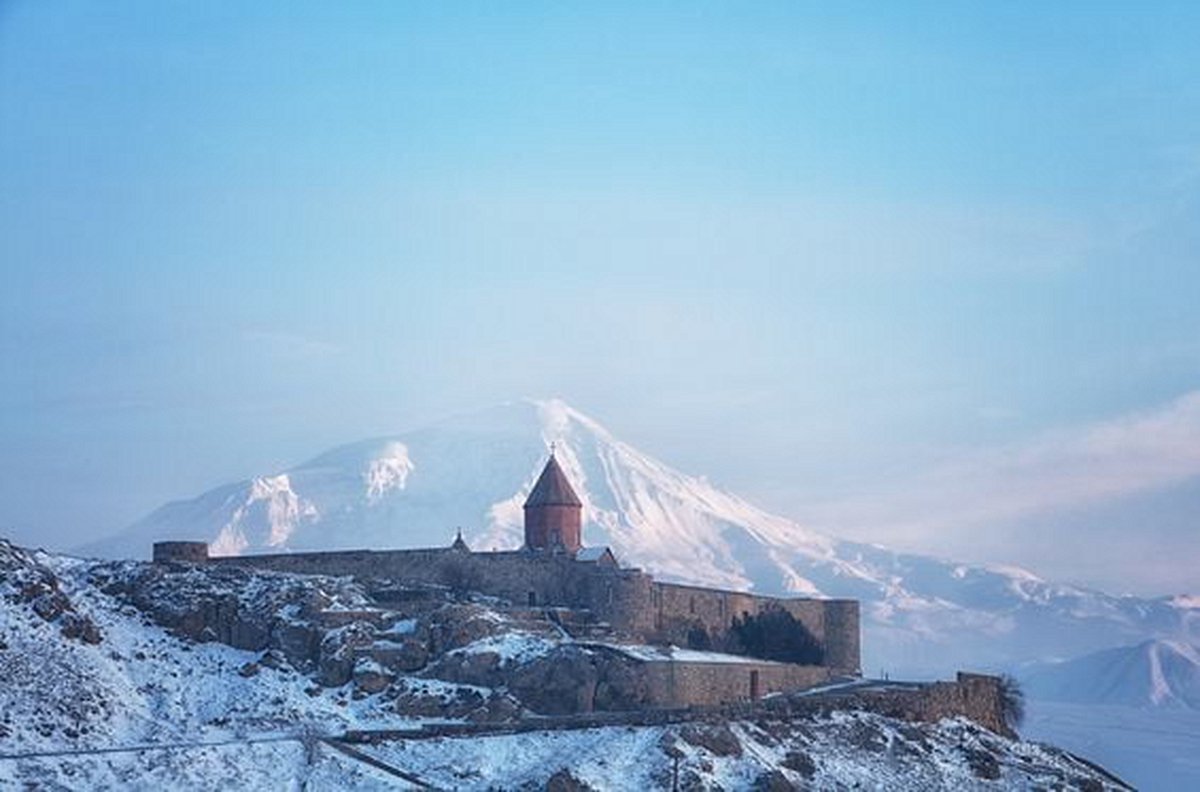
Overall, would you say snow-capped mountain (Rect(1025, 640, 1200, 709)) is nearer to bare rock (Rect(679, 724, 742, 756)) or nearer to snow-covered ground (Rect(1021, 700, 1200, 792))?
snow-covered ground (Rect(1021, 700, 1200, 792))

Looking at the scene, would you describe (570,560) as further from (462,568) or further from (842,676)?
(842,676)

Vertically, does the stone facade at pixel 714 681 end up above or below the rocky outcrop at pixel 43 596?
below

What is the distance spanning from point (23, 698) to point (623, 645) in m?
19.8

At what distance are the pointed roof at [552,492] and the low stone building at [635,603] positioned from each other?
206cm

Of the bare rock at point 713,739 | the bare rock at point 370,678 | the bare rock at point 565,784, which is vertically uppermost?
the bare rock at point 370,678

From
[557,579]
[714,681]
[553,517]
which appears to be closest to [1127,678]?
[553,517]

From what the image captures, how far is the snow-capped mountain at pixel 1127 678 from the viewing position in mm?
156750

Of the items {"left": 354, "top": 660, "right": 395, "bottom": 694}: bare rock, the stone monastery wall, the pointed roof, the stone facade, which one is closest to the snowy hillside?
{"left": 354, "top": 660, "right": 395, "bottom": 694}: bare rock

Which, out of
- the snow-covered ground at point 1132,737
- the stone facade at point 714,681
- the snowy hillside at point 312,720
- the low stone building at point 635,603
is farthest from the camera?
the snow-covered ground at point 1132,737

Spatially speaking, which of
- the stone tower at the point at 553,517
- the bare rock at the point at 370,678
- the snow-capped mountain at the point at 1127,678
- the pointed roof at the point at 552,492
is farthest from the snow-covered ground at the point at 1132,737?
the bare rock at the point at 370,678

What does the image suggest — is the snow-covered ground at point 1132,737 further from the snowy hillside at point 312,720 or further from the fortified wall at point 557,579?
the snowy hillside at point 312,720

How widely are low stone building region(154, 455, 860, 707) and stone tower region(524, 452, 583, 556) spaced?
82 centimetres

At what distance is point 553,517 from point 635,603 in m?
9.57

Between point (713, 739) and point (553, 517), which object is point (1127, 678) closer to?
point (553, 517)
